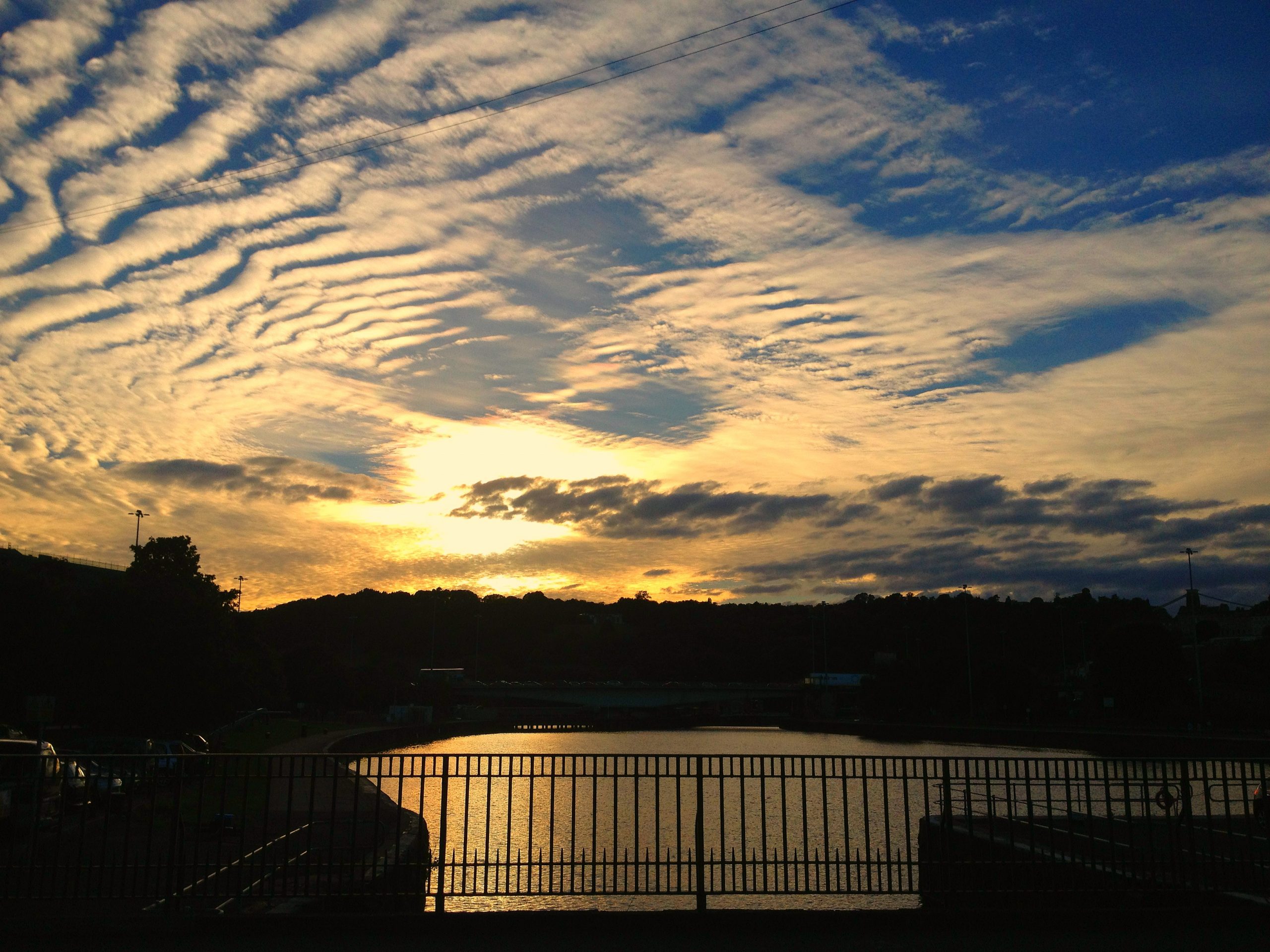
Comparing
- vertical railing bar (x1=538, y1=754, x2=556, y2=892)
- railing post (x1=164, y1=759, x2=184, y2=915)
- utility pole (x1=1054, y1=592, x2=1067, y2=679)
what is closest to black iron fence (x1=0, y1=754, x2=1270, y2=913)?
railing post (x1=164, y1=759, x2=184, y2=915)

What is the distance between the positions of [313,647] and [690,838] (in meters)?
132

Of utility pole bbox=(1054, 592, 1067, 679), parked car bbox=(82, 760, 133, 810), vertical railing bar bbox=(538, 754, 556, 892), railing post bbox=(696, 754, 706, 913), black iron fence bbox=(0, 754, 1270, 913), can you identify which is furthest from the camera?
utility pole bbox=(1054, 592, 1067, 679)

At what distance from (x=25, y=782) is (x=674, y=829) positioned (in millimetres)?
22122

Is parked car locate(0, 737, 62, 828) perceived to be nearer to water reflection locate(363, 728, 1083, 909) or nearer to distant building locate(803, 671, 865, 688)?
water reflection locate(363, 728, 1083, 909)

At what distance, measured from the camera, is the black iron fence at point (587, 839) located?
1230 cm

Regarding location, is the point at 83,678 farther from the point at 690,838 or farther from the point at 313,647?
the point at 313,647

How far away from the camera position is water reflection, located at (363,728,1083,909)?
41.6 ft

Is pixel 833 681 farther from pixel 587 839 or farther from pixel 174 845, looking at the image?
pixel 174 845

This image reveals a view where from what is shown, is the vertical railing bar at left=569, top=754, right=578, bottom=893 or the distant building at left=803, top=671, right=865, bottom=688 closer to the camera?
the vertical railing bar at left=569, top=754, right=578, bottom=893

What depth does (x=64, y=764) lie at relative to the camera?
42.4ft

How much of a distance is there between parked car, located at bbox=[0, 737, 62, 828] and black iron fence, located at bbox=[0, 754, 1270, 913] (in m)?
0.12

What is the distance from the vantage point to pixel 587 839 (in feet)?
119

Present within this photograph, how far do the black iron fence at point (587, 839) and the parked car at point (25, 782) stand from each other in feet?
0.38

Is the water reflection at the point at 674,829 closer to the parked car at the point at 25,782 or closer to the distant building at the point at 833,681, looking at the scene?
the parked car at the point at 25,782
